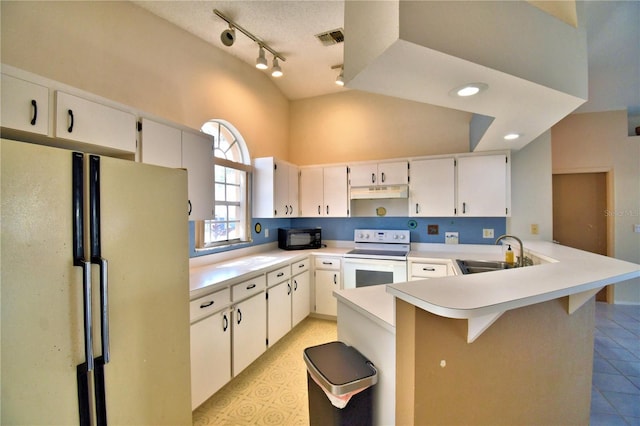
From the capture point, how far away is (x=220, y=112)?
291cm

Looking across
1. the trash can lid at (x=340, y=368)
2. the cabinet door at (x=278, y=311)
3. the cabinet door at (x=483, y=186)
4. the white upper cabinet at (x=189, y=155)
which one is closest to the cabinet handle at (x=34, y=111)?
the white upper cabinet at (x=189, y=155)

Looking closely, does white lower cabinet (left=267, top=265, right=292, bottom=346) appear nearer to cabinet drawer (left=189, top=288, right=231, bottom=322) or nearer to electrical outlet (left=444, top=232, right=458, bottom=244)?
cabinet drawer (left=189, top=288, right=231, bottom=322)

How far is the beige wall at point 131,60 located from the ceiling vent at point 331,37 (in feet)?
3.47

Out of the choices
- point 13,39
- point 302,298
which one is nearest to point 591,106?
point 302,298

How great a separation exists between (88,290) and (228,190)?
2.17 meters

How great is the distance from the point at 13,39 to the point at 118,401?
6.65 ft

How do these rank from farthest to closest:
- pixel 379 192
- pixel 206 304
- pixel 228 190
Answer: pixel 379 192, pixel 228 190, pixel 206 304

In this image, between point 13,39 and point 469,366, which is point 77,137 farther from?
point 469,366

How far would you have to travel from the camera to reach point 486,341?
1279 mm

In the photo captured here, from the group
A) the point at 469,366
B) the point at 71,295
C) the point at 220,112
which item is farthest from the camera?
the point at 220,112

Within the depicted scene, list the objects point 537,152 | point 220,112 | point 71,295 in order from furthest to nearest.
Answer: point 537,152 → point 220,112 → point 71,295

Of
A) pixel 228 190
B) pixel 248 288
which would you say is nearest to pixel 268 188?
pixel 228 190

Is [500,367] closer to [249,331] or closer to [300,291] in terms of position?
[249,331]

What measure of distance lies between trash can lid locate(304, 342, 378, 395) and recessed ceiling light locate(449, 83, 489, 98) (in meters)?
1.58
